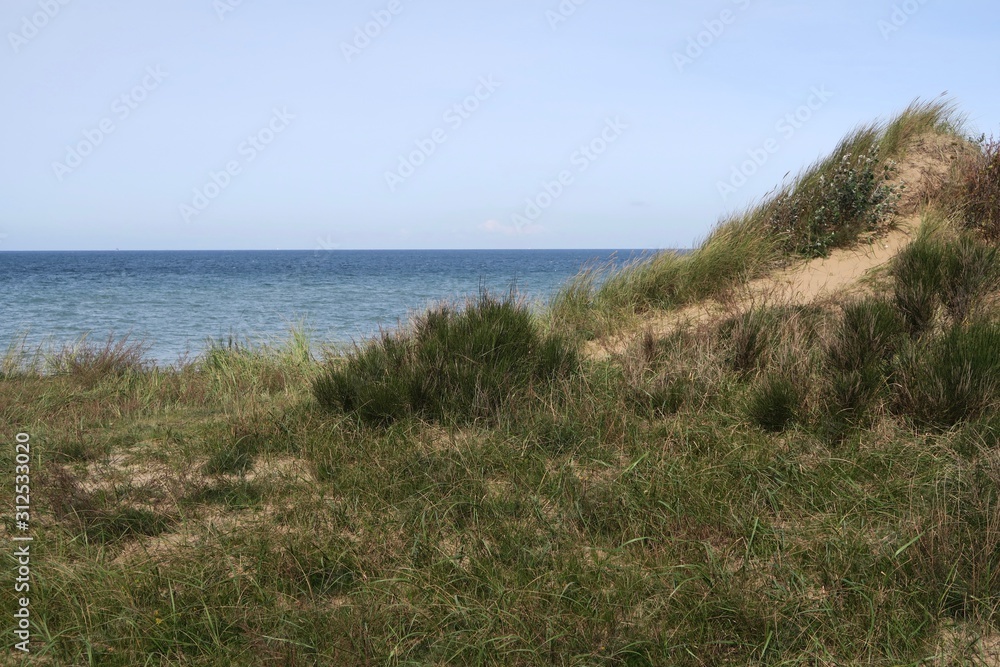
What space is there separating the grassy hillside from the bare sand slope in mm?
1383

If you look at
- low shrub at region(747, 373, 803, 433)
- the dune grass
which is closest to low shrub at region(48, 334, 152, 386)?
the dune grass

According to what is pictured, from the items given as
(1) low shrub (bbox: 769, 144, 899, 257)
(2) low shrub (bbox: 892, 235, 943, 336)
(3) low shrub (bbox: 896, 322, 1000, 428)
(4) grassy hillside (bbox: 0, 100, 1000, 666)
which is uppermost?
(1) low shrub (bbox: 769, 144, 899, 257)

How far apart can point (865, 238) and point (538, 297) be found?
4793mm

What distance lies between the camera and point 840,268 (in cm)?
998

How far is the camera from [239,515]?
12.9 ft

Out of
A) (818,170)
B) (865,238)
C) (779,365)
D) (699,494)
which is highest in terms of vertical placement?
(818,170)

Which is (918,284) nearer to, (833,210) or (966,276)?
(966,276)

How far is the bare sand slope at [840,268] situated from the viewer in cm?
840

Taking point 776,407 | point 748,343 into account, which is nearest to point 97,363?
point 748,343

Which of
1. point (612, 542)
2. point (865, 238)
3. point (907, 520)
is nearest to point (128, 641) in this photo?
point (612, 542)

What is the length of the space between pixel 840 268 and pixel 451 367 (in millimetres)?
6677

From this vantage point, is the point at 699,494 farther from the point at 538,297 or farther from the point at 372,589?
the point at 538,297

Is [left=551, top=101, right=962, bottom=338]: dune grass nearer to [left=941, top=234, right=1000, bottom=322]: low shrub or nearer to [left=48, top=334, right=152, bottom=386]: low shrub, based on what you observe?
[left=941, top=234, right=1000, bottom=322]: low shrub

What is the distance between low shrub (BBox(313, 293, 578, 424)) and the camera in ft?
17.3
